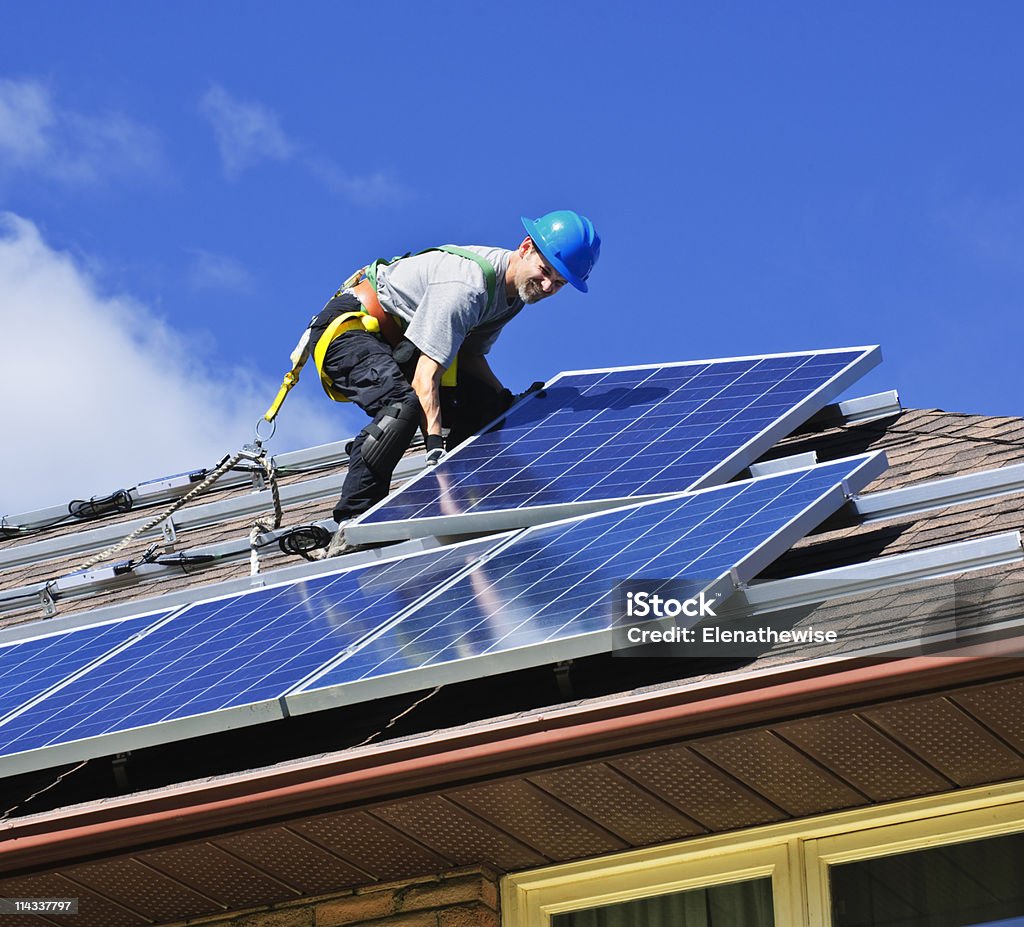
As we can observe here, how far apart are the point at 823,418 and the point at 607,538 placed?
3.50 meters

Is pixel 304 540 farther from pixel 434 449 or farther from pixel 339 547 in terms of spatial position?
pixel 434 449

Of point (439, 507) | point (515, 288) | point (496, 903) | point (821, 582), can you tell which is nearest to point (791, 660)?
point (821, 582)

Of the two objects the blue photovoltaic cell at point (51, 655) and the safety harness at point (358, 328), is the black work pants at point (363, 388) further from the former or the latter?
the blue photovoltaic cell at point (51, 655)

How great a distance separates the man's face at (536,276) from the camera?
9.93 meters

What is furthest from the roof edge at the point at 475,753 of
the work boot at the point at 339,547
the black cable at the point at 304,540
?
the black cable at the point at 304,540

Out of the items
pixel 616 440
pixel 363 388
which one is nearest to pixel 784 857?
pixel 616 440

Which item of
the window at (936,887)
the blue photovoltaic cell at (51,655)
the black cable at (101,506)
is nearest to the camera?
the window at (936,887)

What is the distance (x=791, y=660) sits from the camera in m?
6.52

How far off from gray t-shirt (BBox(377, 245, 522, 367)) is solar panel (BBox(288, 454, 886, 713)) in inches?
68.7

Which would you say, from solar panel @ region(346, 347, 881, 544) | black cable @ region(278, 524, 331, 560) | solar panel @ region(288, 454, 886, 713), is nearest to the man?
black cable @ region(278, 524, 331, 560)

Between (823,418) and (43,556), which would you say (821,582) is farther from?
(43,556)

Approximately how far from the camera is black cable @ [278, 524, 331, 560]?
9.84 m

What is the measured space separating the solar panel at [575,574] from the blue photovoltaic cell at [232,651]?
257mm

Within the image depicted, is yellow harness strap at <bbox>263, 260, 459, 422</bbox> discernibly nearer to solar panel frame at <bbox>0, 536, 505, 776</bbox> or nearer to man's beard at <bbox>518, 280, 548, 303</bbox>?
man's beard at <bbox>518, 280, 548, 303</bbox>
